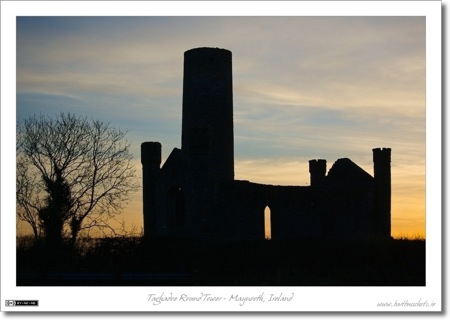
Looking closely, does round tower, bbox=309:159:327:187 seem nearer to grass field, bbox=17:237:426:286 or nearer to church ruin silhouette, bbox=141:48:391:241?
church ruin silhouette, bbox=141:48:391:241

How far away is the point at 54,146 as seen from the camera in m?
27.3

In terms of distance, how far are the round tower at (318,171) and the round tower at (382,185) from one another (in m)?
3.57

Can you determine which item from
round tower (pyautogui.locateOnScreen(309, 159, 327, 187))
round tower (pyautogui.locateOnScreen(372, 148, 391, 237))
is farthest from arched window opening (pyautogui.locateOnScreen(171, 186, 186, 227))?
round tower (pyautogui.locateOnScreen(309, 159, 327, 187))

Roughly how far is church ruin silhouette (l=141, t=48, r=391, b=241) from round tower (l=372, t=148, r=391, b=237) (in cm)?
5

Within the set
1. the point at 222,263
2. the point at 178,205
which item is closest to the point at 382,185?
the point at 178,205

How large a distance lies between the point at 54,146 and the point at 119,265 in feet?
29.0

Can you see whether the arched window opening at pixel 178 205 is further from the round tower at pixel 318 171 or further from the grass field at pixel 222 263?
the round tower at pixel 318 171

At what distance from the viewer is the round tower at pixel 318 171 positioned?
36.2 m

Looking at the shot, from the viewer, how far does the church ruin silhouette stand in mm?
25781
